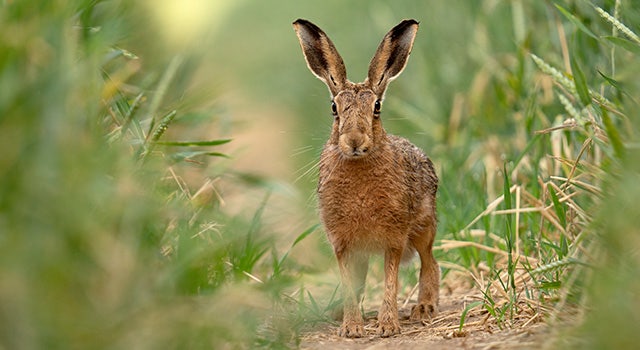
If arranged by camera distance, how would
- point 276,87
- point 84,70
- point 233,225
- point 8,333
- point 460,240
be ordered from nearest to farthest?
point 8,333
point 84,70
point 233,225
point 460,240
point 276,87

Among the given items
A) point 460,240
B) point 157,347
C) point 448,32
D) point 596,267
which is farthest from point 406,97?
point 157,347

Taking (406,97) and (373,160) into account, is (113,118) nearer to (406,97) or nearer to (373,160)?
(373,160)

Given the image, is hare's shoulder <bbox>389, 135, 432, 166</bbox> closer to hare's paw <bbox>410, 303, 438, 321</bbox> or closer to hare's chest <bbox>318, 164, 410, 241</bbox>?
hare's chest <bbox>318, 164, 410, 241</bbox>

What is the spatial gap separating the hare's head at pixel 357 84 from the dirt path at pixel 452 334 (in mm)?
865

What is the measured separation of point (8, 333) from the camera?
2.67 meters

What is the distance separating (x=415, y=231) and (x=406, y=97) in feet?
14.5

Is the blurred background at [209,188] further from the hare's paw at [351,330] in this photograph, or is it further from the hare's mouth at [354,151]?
the hare's mouth at [354,151]

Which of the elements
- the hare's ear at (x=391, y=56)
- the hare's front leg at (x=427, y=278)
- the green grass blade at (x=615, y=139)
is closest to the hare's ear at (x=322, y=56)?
the hare's ear at (x=391, y=56)

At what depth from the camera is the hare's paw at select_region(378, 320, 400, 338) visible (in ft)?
15.4

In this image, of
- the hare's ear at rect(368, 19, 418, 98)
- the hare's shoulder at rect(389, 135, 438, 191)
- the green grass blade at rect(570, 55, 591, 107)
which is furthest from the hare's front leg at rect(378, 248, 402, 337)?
the green grass blade at rect(570, 55, 591, 107)

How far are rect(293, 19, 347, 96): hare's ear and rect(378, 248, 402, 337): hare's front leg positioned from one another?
0.87 meters

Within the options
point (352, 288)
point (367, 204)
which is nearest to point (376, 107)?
point (367, 204)

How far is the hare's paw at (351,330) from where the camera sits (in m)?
4.70

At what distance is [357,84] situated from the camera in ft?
16.5
